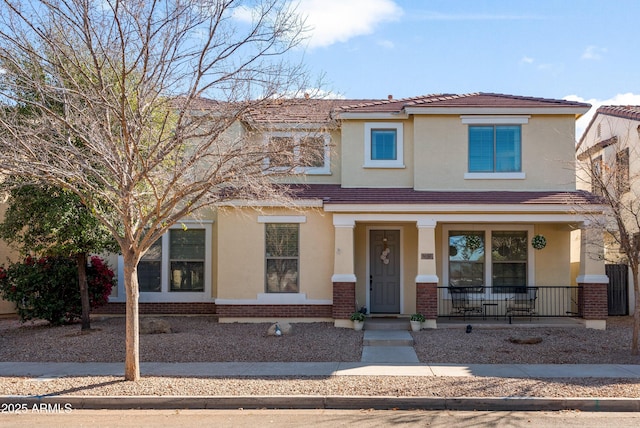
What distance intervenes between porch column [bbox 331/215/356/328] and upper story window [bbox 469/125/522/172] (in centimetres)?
399

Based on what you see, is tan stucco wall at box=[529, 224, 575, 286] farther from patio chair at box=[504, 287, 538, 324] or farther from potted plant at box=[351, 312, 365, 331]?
potted plant at box=[351, 312, 365, 331]

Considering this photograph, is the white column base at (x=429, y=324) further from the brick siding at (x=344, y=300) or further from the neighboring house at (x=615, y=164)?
the neighboring house at (x=615, y=164)

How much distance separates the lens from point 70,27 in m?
9.55

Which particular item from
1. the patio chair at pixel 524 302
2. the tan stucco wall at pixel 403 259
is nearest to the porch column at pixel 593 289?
the patio chair at pixel 524 302

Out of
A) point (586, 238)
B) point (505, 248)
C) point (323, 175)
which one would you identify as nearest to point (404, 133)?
point (323, 175)

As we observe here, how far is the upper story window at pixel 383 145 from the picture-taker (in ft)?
54.6

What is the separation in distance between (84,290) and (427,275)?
329 inches

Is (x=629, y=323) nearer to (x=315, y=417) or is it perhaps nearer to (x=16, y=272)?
(x=315, y=417)

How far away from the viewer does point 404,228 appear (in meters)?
16.8

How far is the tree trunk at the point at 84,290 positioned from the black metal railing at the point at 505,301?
29.0 ft

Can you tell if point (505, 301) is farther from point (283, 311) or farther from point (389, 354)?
point (283, 311)

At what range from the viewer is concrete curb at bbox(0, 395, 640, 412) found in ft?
28.0

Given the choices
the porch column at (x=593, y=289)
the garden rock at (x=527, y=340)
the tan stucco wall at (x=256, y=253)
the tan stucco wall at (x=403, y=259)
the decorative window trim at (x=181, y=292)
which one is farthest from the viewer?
the decorative window trim at (x=181, y=292)

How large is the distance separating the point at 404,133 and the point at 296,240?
4.22 meters
